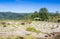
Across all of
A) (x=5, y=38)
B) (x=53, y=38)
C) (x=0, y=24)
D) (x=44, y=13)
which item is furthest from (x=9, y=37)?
(x=44, y=13)

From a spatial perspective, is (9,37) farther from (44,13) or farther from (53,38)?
(44,13)

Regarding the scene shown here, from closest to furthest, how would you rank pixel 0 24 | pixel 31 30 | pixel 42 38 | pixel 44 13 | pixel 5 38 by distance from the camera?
pixel 5 38 → pixel 42 38 → pixel 31 30 → pixel 0 24 → pixel 44 13

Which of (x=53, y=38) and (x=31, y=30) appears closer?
(x=53, y=38)

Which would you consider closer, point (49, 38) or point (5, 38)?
point (5, 38)

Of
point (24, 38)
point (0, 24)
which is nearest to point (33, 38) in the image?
point (24, 38)

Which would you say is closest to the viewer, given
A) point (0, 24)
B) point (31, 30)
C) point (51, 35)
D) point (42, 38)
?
point (42, 38)

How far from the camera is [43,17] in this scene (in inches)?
1095

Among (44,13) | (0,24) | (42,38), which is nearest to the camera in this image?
(42,38)

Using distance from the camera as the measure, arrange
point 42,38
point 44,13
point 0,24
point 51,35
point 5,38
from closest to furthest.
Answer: point 5,38 → point 42,38 → point 51,35 → point 0,24 → point 44,13

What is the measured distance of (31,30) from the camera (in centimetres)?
1673

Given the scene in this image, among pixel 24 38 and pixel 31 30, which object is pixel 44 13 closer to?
pixel 31 30

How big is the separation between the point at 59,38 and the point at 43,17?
44.0 feet

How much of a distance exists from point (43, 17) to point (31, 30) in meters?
11.3

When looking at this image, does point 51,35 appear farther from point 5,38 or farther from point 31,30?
point 5,38
